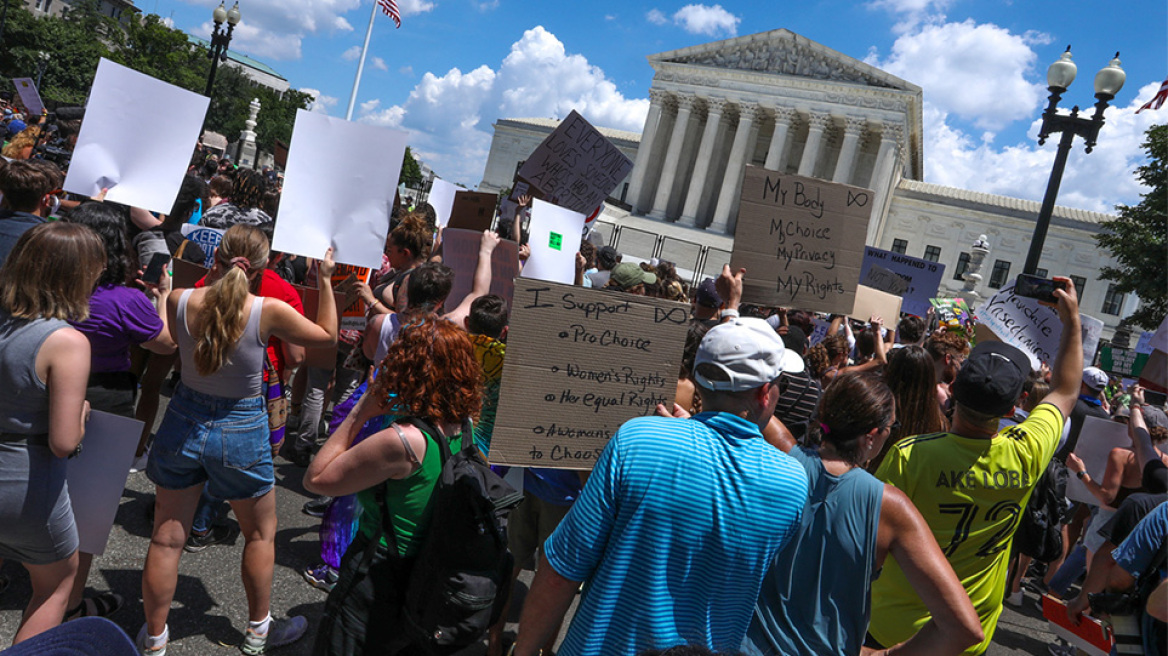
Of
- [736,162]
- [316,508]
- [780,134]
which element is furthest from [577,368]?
[736,162]

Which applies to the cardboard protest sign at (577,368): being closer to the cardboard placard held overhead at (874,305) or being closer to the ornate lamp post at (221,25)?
the cardboard placard held overhead at (874,305)

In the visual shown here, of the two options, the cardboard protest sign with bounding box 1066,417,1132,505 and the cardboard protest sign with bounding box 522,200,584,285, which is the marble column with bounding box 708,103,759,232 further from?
the cardboard protest sign with bounding box 522,200,584,285

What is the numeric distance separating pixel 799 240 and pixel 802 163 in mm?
43325

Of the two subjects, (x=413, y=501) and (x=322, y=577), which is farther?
(x=322, y=577)

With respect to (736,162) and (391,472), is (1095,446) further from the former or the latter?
(736,162)

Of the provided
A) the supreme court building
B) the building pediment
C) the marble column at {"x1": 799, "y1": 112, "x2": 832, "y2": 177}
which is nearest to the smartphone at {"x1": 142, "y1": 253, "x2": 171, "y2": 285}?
the supreme court building

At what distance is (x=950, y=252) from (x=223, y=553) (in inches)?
2028

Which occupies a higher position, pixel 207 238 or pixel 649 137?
pixel 649 137

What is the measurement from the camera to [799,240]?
3773 millimetres

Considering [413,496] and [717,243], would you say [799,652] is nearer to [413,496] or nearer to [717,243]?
[413,496]

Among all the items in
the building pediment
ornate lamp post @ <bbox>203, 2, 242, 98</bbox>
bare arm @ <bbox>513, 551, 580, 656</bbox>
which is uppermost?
the building pediment

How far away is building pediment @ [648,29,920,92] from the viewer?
43250 millimetres

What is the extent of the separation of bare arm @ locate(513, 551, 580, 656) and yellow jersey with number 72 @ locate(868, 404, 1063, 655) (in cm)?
123

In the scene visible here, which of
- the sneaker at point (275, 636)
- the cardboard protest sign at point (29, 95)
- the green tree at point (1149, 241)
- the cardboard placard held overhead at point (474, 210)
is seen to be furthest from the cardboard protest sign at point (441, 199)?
the green tree at point (1149, 241)
